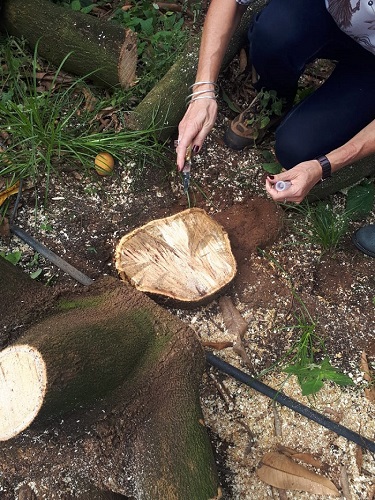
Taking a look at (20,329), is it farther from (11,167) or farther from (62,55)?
(62,55)

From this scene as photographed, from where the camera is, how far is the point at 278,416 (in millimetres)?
2012

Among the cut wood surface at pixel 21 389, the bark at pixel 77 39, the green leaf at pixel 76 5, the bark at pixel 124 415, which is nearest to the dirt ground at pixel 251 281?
the bark at pixel 124 415

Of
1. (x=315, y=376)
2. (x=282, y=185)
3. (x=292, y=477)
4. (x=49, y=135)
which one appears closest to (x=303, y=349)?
(x=315, y=376)

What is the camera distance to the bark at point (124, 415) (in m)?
1.47

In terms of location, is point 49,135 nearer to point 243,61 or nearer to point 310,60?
point 243,61

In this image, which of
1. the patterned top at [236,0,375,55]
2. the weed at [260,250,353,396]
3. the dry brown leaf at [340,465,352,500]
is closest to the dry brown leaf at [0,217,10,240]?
the weed at [260,250,353,396]

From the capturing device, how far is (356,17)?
184 centimetres

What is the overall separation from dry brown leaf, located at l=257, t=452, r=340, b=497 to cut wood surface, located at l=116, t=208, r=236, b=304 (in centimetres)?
68

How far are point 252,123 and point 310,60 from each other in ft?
1.28

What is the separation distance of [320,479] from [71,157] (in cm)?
178

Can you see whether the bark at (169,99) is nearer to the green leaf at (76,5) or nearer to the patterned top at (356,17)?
the patterned top at (356,17)

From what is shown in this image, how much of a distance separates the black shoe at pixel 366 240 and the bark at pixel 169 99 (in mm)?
1024

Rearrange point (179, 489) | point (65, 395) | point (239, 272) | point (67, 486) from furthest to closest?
point (239, 272)
point (67, 486)
point (179, 489)
point (65, 395)

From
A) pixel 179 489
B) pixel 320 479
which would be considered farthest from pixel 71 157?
pixel 320 479
